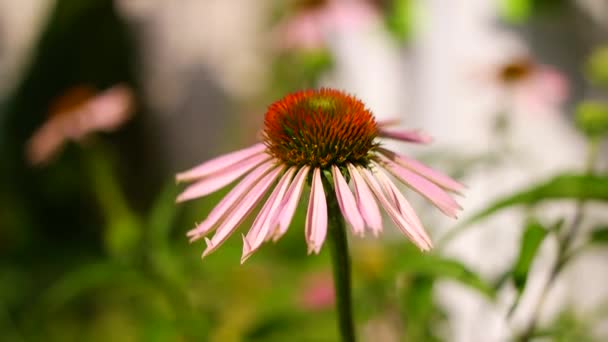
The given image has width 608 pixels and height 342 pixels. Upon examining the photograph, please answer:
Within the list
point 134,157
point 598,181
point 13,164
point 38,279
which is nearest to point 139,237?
point 598,181

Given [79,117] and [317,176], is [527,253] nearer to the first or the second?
[317,176]

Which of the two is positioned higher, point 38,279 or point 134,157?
point 134,157

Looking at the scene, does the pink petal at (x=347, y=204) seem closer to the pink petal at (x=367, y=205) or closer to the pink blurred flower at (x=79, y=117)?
the pink petal at (x=367, y=205)

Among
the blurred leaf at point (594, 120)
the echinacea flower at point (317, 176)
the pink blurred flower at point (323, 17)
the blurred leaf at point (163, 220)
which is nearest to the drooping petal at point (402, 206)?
the echinacea flower at point (317, 176)

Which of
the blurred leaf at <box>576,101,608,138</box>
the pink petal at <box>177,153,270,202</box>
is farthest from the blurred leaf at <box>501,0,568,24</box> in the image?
the pink petal at <box>177,153,270,202</box>

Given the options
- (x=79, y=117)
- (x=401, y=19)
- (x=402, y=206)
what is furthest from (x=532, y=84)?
(x=79, y=117)

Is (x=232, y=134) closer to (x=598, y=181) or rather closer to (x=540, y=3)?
(x=540, y=3)
